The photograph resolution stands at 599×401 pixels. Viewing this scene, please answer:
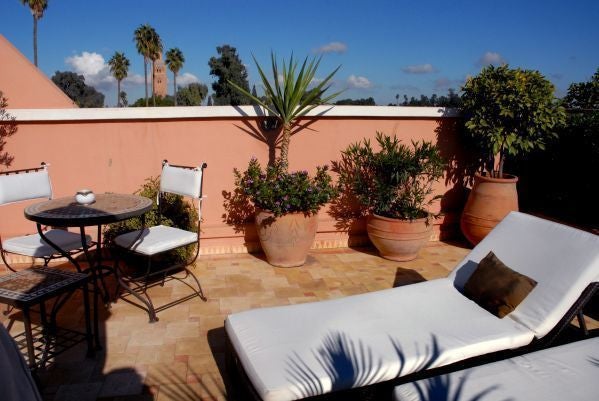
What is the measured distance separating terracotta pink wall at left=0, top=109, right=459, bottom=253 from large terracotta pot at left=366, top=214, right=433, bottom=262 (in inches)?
29.1

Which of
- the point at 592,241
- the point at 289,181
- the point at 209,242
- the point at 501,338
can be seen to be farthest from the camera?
the point at 209,242

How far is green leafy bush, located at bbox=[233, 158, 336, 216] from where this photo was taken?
12.8 ft

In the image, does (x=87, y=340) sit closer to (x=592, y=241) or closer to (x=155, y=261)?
(x=155, y=261)

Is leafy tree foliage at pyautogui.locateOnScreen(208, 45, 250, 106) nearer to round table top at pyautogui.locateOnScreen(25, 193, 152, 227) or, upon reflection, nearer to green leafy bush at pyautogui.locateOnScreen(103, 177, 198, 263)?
green leafy bush at pyautogui.locateOnScreen(103, 177, 198, 263)

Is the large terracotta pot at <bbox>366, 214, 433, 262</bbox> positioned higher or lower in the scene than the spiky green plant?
lower

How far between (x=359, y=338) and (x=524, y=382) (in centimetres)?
74

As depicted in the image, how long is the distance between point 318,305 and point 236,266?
1910 mm

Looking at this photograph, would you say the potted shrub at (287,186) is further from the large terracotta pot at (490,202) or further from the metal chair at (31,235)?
the large terracotta pot at (490,202)

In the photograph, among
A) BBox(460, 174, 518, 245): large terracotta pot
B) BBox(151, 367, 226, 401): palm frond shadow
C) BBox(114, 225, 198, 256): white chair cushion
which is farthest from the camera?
BBox(460, 174, 518, 245): large terracotta pot

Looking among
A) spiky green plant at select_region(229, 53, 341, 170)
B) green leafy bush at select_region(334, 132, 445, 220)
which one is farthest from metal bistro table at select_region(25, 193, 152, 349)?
green leafy bush at select_region(334, 132, 445, 220)

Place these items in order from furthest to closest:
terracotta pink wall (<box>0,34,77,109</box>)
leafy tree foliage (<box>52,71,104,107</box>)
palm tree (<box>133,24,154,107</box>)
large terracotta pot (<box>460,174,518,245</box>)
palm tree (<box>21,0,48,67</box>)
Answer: leafy tree foliage (<box>52,71,104,107</box>)
palm tree (<box>133,24,154,107</box>)
palm tree (<box>21,0,48,67</box>)
terracotta pink wall (<box>0,34,77,109</box>)
large terracotta pot (<box>460,174,518,245</box>)

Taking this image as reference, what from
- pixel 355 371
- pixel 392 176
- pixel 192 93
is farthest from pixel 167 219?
pixel 192 93

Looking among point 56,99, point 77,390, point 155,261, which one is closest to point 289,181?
point 155,261

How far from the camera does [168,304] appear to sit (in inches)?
130
